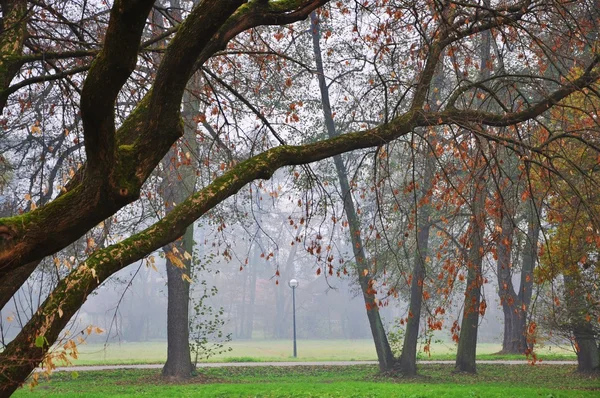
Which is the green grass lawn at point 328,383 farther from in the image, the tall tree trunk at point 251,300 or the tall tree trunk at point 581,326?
the tall tree trunk at point 251,300

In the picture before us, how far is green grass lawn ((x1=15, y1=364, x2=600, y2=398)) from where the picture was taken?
12156mm

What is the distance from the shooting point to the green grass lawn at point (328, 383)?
12156 mm

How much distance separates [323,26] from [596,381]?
1124 centimetres

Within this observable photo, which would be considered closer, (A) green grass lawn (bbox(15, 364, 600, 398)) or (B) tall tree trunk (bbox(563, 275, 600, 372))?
(A) green grass lawn (bbox(15, 364, 600, 398))

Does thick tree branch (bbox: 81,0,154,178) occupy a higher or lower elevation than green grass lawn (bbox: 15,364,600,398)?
higher

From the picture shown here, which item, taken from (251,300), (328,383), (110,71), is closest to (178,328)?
(328,383)

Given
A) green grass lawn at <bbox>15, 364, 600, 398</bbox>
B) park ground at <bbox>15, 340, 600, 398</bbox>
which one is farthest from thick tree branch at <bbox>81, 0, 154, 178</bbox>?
green grass lawn at <bbox>15, 364, 600, 398</bbox>

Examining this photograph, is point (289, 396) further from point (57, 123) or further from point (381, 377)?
point (57, 123)

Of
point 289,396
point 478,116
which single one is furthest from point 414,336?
point 478,116

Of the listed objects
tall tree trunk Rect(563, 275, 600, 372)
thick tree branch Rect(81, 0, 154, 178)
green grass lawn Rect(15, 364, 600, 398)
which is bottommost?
green grass lawn Rect(15, 364, 600, 398)

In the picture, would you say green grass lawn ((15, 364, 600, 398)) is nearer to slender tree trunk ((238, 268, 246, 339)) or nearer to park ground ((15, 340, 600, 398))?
park ground ((15, 340, 600, 398))

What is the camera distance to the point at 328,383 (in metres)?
15.8

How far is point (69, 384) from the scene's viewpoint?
15680 mm

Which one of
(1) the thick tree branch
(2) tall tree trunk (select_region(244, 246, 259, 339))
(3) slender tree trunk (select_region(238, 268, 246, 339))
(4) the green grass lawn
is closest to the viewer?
(1) the thick tree branch
